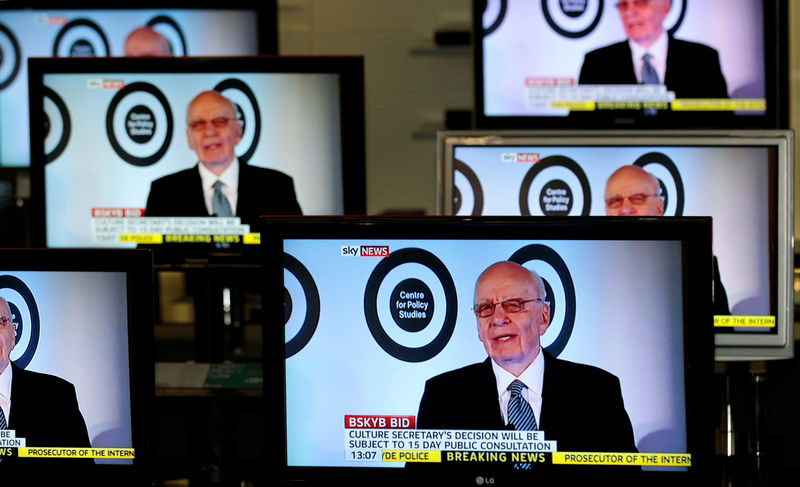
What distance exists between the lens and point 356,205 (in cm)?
178

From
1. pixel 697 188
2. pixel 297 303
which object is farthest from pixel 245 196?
pixel 697 188

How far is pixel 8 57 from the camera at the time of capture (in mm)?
2744

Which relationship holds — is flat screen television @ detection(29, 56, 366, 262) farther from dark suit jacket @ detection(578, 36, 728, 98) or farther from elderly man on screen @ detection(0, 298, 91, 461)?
dark suit jacket @ detection(578, 36, 728, 98)

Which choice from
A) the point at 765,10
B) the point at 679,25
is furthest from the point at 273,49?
the point at 765,10

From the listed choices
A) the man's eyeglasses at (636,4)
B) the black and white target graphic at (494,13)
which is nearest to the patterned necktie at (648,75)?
the man's eyeglasses at (636,4)

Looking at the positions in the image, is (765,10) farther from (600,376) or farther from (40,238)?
(40,238)

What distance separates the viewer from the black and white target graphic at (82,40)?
2.61 meters

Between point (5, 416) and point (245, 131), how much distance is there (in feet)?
2.29

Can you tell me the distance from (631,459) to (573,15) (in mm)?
1186

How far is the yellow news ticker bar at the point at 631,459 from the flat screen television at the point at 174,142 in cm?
70

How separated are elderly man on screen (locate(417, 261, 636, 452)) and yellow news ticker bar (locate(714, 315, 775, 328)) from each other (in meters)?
0.40

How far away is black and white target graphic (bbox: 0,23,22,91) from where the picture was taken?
272 cm

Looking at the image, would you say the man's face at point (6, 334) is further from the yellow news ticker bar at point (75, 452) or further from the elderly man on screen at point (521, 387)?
the elderly man on screen at point (521, 387)

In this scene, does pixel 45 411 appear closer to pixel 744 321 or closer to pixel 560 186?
pixel 560 186
